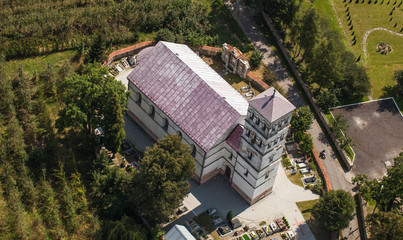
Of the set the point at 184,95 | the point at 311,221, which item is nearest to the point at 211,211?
the point at 311,221

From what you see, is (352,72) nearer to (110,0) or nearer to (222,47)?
(222,47)

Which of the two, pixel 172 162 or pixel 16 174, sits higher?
pixel 16 174

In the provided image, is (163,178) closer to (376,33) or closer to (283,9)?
(283,9)

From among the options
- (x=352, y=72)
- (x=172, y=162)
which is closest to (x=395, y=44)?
(x=352, y=72)

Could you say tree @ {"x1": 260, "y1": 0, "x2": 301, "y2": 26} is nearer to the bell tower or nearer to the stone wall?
the stone wall

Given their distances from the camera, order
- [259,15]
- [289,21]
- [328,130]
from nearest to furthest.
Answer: [328,130] < [289,21] < [259,15]

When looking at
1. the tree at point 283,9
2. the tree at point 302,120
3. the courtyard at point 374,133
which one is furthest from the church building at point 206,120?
the tree at point 283,9
